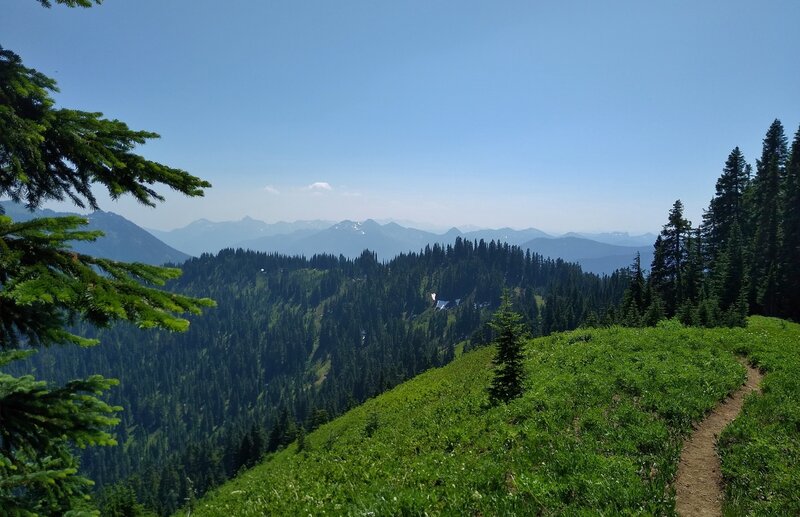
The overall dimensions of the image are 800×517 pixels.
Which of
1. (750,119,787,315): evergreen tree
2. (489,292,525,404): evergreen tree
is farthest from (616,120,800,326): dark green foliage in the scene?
(489,292,525,404): evergreen tree

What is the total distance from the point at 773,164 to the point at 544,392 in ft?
207

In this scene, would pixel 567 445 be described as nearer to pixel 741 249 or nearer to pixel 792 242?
pixel 741 249

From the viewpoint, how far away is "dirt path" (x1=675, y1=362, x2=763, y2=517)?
32.2 feet

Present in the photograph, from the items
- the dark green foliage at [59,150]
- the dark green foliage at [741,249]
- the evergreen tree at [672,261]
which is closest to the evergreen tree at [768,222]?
the dark green foliage at [741,249]

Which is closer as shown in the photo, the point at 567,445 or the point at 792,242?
the point at 567,445

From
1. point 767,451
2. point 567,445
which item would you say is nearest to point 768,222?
point 767,451

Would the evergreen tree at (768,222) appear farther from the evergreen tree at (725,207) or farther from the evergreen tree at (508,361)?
the evergreen tree at (508,361)

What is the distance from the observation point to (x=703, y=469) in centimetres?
1144

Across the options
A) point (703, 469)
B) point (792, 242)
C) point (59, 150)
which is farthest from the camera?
point (792, 242)

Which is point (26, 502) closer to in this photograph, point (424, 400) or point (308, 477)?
point (308, 477)

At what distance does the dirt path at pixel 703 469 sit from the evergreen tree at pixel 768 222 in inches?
1908

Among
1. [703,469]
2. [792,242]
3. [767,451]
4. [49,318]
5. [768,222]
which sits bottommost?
[703,469]

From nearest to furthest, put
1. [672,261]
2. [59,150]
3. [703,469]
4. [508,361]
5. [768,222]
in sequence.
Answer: [59,150] < [703,469] < [508,361] < [768,222] < [672,261]

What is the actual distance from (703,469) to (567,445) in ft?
11.9
